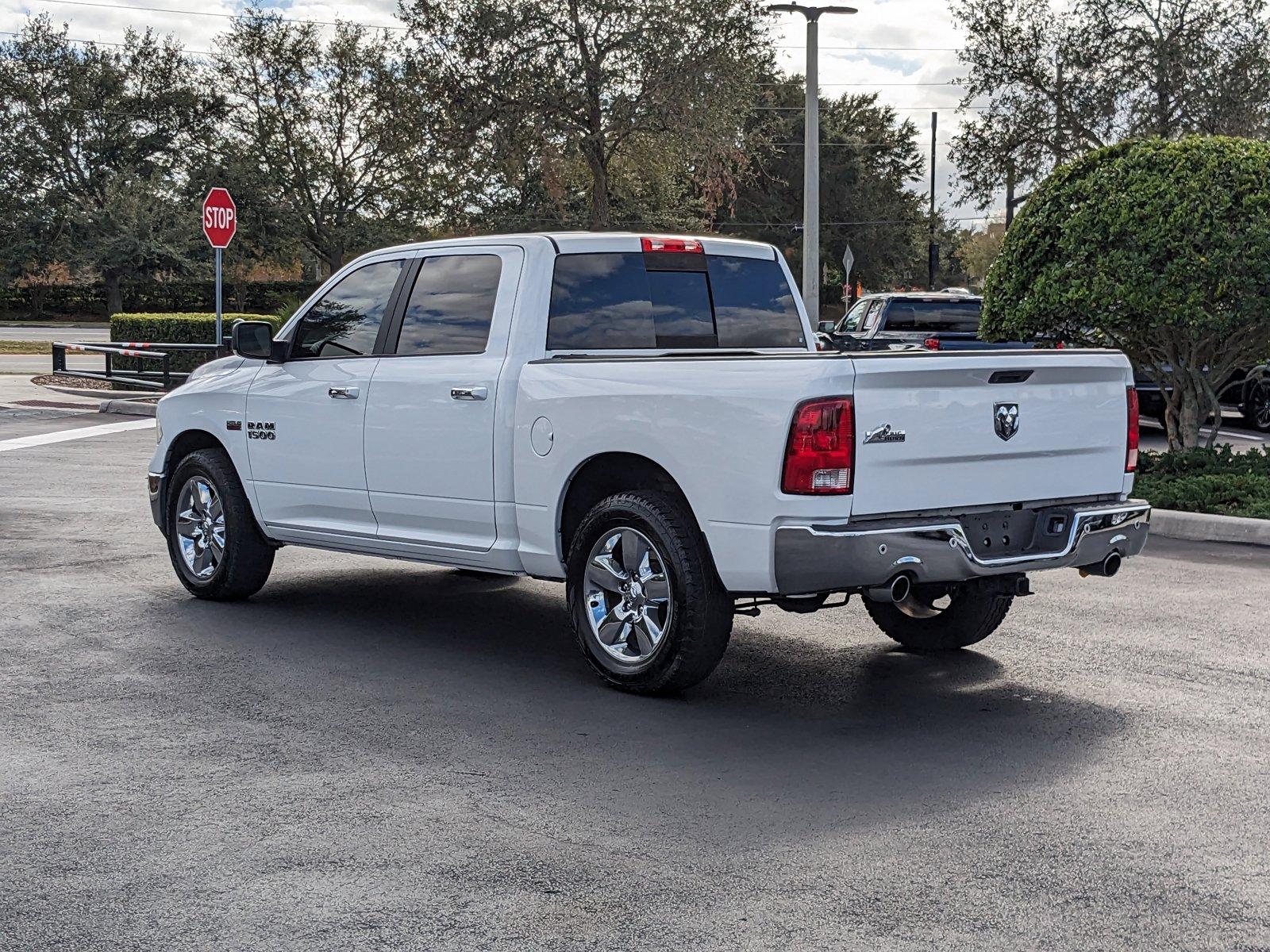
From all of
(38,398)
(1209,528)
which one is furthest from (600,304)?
(38,398)

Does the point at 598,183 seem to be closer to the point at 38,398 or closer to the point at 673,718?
the point at 38,398

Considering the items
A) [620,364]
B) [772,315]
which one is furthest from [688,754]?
[772,315]

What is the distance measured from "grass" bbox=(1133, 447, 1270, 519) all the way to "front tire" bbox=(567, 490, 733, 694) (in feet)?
22.9

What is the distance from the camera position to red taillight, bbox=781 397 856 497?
614 centimetres

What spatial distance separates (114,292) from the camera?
67000mm

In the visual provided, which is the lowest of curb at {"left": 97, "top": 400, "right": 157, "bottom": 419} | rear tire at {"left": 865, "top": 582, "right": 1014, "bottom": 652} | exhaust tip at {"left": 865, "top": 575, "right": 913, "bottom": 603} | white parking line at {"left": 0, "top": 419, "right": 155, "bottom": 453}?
rear tire at {"left": 865, "top": 582, "right": 1014, "bottom": 652}

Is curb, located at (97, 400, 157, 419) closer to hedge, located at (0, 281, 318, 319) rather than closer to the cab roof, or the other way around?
the cab roof

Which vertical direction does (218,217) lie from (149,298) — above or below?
above

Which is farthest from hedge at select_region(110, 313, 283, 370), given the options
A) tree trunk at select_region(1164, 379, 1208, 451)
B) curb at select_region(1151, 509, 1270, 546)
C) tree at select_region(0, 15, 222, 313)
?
tree at select_region(0, 15, 222, 313)

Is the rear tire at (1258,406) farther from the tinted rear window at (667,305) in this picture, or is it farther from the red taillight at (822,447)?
the red taillight at (822,447)

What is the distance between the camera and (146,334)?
2800 centimetres

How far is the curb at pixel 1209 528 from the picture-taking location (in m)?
11.7

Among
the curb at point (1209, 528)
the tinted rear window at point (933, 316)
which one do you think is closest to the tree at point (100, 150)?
the tinted rear window at point (933, 316)

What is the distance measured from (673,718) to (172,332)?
2305cm
